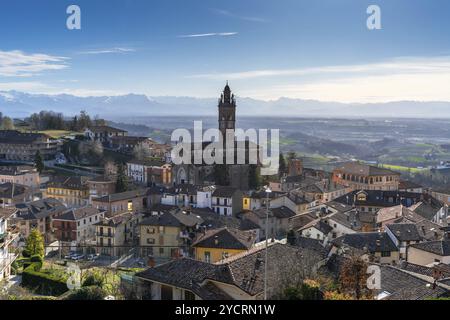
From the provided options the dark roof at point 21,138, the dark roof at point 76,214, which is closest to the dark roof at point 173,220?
the dark roof at point 76,214

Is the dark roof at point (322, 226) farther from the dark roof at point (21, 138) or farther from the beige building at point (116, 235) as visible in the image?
the dark roof at point (21, 138)

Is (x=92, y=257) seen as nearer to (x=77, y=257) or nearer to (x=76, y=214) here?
(x=77, y=257)

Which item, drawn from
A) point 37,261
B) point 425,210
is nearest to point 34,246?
point 37,261

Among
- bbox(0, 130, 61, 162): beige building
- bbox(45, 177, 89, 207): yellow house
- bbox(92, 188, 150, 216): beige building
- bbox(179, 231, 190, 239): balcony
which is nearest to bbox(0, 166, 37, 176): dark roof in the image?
bbox(45, 177, 89, 207): yellow house

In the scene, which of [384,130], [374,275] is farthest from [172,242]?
[384,130]

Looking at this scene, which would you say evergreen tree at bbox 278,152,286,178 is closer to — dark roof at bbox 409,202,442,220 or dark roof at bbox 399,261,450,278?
dark roof at bbox 409,202,442,220
